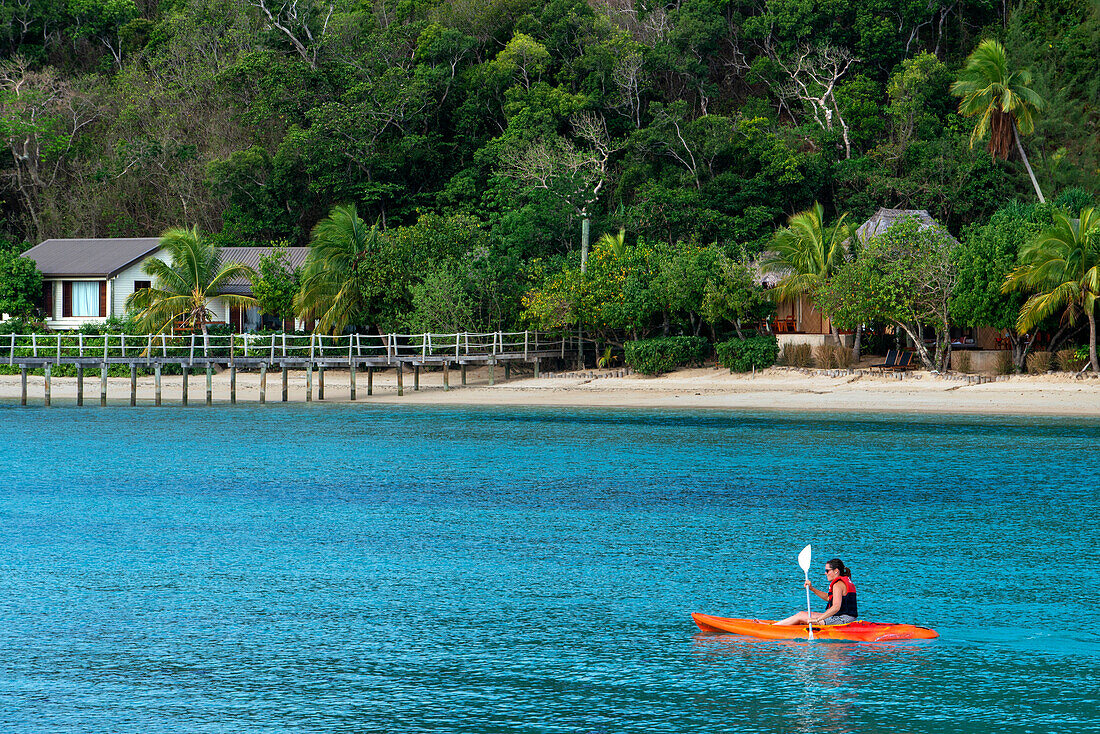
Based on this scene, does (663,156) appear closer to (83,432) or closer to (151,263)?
(151,263)

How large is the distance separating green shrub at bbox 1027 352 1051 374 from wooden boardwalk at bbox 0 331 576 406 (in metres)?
17.7

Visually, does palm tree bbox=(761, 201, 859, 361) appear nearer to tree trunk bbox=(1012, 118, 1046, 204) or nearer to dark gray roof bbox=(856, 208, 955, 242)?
dark gray roof bbox=(856, 208, 955, 242)

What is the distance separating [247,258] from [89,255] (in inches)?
304

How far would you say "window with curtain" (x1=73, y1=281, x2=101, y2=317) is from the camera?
52688 millimetres

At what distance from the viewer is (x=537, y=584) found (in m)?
16.3

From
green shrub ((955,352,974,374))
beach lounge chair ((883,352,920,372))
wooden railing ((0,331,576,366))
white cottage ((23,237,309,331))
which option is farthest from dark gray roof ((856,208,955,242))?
white cottage ((23,237,309,331))

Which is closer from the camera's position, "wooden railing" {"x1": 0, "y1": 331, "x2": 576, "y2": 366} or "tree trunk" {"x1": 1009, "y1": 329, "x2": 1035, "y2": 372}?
"tree trunk" {"x1": 1009, "y1": 329, "x2": 1035, "y2": 372}

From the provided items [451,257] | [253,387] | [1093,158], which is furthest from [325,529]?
[1093,158]

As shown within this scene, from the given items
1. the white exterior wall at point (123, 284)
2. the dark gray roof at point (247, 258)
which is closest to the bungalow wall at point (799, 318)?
the dark gray roof at point (247, 258)

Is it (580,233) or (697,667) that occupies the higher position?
(580,233)

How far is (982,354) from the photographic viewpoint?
4144cm

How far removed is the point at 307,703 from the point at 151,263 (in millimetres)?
40179

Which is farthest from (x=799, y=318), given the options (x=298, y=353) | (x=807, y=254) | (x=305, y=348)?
(x=298, y=353)

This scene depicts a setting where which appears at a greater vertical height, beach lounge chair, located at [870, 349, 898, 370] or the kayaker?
beach lounge chair, located at [870, 349, 898, 370]
